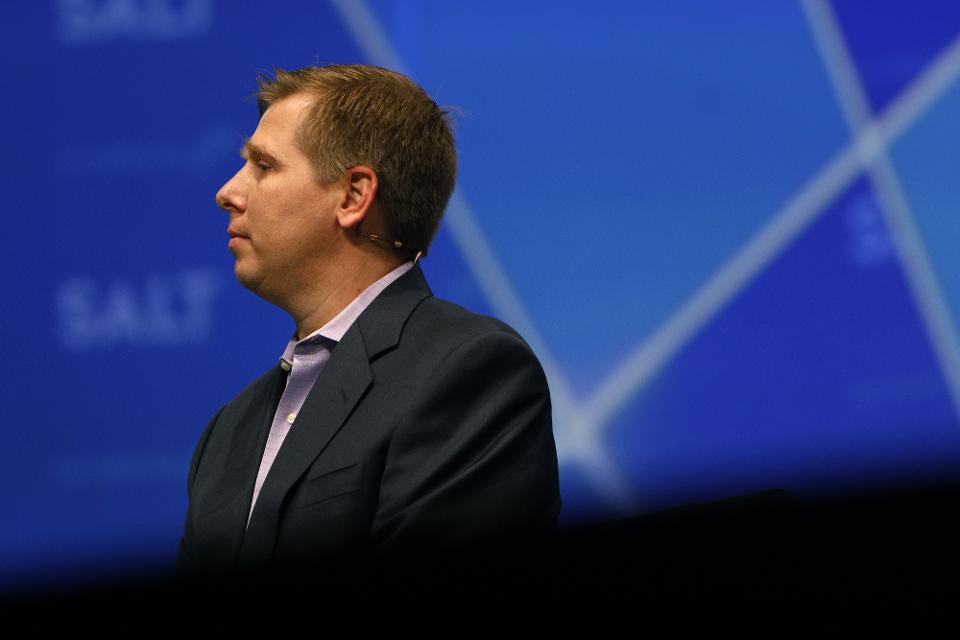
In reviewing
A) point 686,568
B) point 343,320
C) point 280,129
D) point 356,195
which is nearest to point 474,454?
point 343,320

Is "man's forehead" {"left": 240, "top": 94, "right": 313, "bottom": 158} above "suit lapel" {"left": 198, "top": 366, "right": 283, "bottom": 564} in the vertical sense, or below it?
above

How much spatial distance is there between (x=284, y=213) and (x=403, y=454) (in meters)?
0.42

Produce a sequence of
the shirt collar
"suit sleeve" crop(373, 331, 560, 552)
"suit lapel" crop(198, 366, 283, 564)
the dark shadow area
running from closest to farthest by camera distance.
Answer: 1. the dark shadow area
2. "suit sleeve" crop(373, 331, 560, 552)
3. "suit lapel" crop(198, 366, 283, 564)
4. the shirt collar

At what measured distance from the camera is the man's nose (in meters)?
1.72

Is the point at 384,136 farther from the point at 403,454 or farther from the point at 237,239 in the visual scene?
the point at 403,454

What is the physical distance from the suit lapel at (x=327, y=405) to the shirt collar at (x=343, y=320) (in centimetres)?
3

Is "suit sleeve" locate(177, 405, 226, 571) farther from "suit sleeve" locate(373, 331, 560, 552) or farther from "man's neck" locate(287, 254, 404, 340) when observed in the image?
"suit sleeve" locate(373, 331, 560, 552)

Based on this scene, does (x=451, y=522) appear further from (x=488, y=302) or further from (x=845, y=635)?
(x=488, y=302)

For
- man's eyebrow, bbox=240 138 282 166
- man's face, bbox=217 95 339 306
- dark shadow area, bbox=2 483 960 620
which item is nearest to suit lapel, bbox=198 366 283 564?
man's face, bbox=217 95 339 306

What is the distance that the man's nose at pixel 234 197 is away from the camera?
172 centimetres

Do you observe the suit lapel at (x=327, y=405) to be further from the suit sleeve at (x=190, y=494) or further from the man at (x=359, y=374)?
the suit sleeve at (x=190, y=494)

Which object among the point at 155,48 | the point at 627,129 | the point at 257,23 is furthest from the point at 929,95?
the point at 155,48

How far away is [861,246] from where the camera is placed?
3.30 metres

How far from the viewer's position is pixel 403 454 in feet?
4.80
